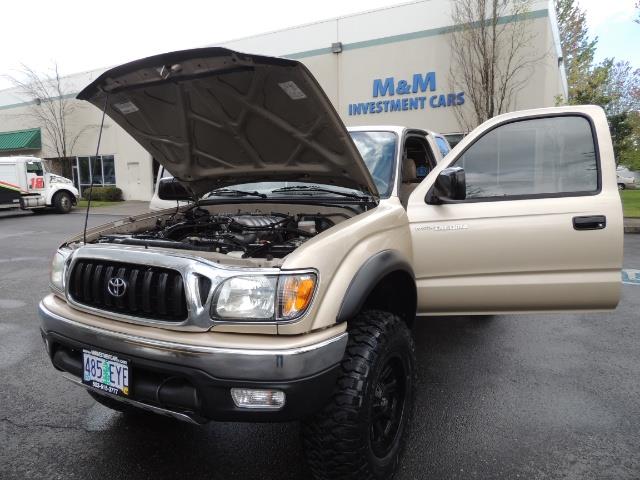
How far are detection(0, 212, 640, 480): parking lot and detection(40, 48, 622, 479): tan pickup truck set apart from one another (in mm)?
323

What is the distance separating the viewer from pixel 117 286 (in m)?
2.14

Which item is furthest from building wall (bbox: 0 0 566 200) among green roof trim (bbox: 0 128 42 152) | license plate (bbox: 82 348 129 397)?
green roof trim (bbox: 0 128 42 152)

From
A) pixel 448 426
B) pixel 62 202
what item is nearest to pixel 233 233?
pixel 448 426

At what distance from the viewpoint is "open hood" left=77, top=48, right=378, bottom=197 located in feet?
7.82

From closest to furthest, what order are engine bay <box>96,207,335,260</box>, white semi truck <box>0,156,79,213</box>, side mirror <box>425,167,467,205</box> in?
engine bay <box>96,207,335,260</box> → side mirror <box>425,167,467,205</box> → white semi truck <box>0,156,79,213</box>

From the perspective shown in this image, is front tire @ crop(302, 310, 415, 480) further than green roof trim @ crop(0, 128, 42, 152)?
No

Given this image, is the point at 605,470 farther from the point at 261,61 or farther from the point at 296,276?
the point at 261,61

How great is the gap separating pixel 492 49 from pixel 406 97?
118 inches

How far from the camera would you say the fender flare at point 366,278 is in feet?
6.77

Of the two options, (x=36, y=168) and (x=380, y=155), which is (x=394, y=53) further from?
(x=36, y=168)

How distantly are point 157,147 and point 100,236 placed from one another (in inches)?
34.9

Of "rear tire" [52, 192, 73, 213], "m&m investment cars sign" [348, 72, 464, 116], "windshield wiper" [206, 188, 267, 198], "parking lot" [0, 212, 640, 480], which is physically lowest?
"parking lot" [0, 212, 640, 480]

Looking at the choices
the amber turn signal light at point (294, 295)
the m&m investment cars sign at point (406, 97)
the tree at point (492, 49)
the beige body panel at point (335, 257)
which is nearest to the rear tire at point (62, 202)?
the m&m investment cars sign at point (406, 97)

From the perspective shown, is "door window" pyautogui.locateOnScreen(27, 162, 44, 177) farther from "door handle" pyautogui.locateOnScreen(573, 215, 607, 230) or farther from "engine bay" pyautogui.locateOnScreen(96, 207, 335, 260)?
"door handle" pyautogui.locateOnScreen(573, 215, 607, 230)
